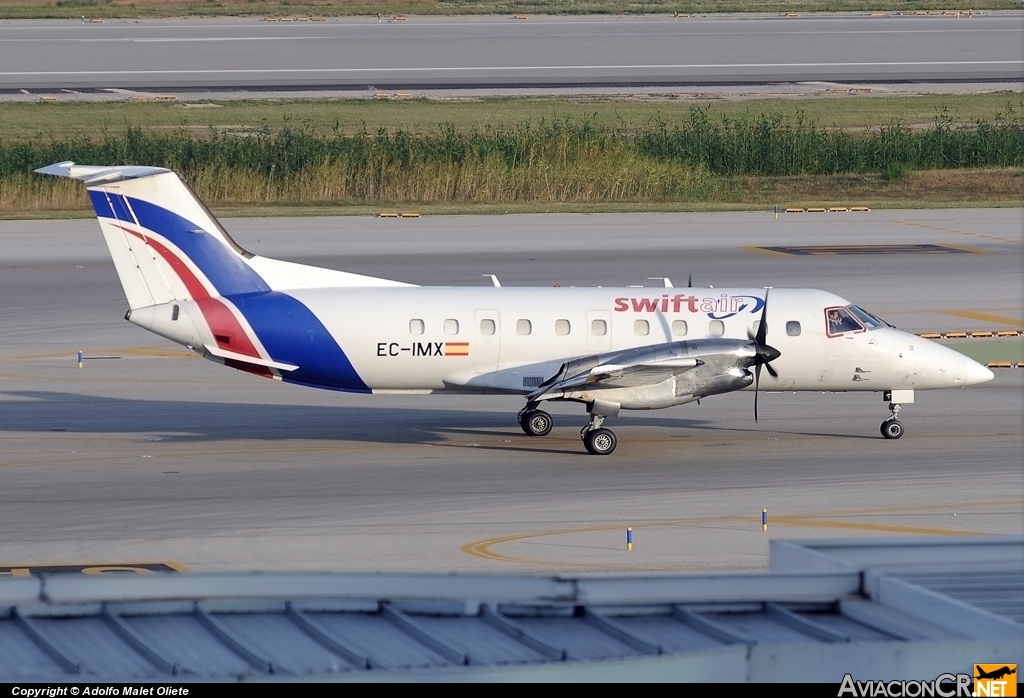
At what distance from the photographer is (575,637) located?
9.92m

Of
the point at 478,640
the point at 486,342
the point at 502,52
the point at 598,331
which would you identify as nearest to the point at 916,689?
the point at 478,640

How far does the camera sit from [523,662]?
9.31m

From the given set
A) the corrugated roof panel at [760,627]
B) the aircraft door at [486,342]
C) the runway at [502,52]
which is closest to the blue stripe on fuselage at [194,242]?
the aircraft door at [486,342]

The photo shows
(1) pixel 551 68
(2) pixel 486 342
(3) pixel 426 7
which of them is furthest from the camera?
(3) pixel 426 7

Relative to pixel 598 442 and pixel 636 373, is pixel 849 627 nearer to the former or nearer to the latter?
pixel 636 373

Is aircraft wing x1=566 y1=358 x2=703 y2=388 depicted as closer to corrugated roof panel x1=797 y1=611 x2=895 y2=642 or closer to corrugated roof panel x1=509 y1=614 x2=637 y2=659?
corrugated roof panel x1=797 y1=611 x2=895 y2=642

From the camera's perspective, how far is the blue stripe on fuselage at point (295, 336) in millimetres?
24641

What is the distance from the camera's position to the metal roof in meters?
9.11

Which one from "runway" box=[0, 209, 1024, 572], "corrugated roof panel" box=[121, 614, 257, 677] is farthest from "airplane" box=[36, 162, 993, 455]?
"corrugated roof panel" box=[121, 614, 257, 677]

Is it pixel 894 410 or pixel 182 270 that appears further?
pixel 894 410

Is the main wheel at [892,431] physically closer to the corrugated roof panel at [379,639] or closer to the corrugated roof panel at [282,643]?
the corrugated roof panel at [379,639]

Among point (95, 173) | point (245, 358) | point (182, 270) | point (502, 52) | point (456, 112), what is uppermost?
point (502, 52)

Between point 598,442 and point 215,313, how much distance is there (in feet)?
22.1

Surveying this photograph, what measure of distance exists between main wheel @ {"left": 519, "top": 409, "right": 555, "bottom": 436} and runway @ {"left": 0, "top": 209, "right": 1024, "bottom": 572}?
0.20 meters
